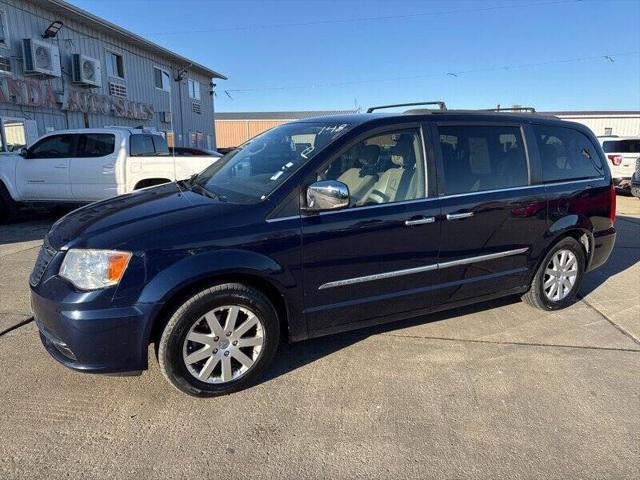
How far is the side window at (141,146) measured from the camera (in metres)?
9.02

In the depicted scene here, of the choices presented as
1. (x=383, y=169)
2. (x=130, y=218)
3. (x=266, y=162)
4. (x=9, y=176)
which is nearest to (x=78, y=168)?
(x=9, y=176)

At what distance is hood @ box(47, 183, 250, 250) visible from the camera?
278cm

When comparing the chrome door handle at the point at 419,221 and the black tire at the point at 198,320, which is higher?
the chrome door handle at the point at 419,221

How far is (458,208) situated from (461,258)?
Answer: 40 cm

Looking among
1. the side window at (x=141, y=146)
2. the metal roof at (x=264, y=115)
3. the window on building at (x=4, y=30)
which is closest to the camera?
the side window at (x=141, y=146)

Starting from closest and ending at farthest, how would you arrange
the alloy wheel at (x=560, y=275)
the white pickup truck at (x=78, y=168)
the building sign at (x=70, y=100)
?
the alloy wheel at (x=560, y=275) → the white pickup truck at (x=78, y=168) → the building sign at (x=70, y=100)

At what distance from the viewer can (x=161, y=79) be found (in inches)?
870

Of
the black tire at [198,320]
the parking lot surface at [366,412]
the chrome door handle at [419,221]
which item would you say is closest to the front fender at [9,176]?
the parking lot surface at [366,412]

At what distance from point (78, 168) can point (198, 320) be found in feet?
24.7

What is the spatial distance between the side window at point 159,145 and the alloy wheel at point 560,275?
763 centimetres

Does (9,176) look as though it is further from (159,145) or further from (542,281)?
(542,281)

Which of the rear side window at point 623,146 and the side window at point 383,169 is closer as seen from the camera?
the side window at point 383,169

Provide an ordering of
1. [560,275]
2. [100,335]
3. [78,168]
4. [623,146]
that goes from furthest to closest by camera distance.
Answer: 1. [623,146]
2. [78,168]
3. [560,275]
4. [100,335]

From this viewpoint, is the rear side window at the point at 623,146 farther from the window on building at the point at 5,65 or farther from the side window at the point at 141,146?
the window on building at the point at 5,65
